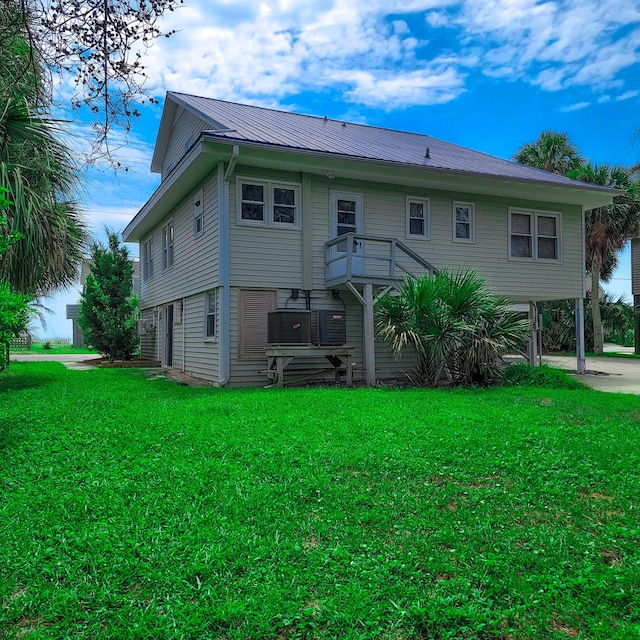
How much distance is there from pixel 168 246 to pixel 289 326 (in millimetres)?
7125

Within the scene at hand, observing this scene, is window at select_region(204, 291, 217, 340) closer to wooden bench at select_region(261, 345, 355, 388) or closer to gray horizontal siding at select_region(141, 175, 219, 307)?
gray horizontal siding at select_region(141, 175, 219, 307)

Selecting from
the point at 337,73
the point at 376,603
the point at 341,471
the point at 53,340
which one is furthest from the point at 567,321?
the point at 53,340

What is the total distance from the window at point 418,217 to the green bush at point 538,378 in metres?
3.94

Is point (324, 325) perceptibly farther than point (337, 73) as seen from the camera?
Yes

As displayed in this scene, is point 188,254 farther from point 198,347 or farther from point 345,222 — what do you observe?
point 345,222

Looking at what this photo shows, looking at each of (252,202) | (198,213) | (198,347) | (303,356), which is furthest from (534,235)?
(198,347)

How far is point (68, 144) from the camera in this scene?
6777 millimetres

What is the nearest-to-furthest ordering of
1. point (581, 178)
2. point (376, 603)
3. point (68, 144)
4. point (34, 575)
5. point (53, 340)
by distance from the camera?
point (376, 603), point (34, 575), point (68, 144), point (581, 178), point (53, 340)

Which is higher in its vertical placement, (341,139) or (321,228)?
(341,139)

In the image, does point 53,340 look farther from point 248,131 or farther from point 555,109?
point 555,109

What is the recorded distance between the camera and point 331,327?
1083 cm

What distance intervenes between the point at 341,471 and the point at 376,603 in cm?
183

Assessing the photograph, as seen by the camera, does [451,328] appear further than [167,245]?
No

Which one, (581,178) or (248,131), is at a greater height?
(581,178)
